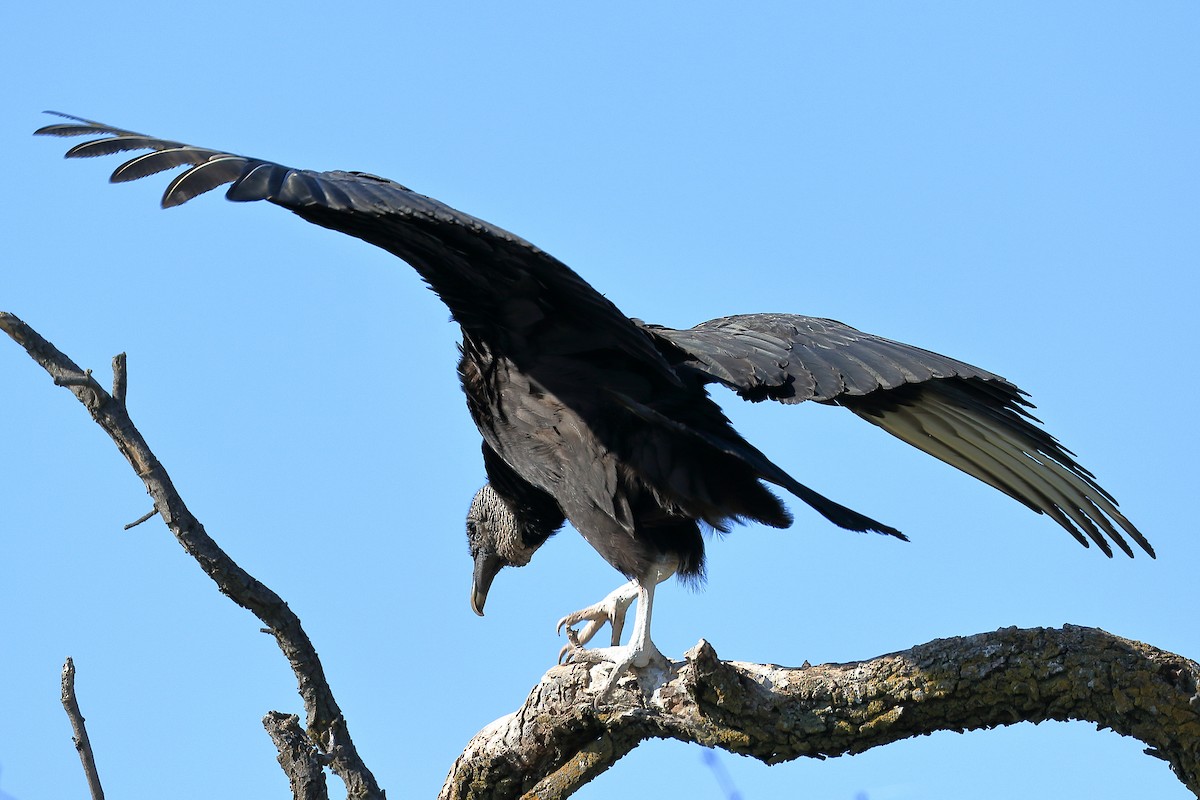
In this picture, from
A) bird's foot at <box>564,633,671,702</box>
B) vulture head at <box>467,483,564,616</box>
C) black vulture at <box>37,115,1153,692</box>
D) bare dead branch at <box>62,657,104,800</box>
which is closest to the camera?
→ bare dead branch at <box>62,657,104,800</box>

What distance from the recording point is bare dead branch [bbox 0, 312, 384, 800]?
10.7 feet

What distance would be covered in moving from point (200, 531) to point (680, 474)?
1256 mm

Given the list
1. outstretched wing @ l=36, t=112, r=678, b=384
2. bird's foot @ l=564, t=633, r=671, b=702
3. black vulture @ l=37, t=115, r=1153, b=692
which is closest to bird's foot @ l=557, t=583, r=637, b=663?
black vulture @ l=37, t=115, r=1153, b=692

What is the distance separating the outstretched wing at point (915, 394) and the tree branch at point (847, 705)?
62cm

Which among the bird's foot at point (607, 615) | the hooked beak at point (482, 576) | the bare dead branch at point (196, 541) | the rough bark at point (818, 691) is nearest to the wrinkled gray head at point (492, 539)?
the hooked beak at point (482, 576)

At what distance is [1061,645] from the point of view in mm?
3289

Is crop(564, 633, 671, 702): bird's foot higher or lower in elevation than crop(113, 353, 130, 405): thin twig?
lower

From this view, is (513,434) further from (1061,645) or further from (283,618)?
(1061,645)

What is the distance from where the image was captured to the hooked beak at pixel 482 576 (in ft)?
17.4

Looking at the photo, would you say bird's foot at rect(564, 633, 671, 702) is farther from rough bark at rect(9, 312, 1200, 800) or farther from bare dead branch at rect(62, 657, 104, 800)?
bare dead branch at rect(62, 657, 104, 800)

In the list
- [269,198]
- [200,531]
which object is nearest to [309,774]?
[200,531]

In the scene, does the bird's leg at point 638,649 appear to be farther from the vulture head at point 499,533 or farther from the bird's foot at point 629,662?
the vulture head at point 499,533

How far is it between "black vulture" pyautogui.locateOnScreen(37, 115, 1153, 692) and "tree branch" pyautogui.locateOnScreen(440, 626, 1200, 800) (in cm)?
19

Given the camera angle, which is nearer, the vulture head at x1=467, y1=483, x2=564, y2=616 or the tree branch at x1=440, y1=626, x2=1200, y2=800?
the tree branch at x1=440, y1=626, x2=1200, y2=800
